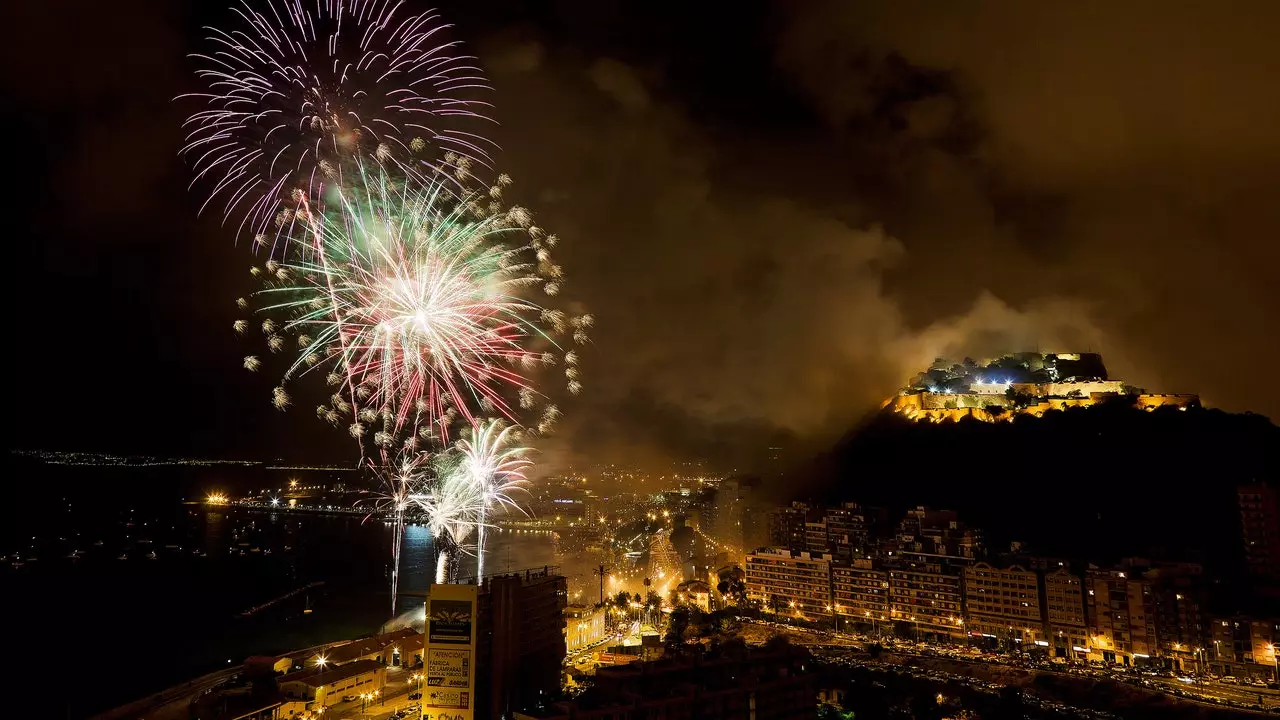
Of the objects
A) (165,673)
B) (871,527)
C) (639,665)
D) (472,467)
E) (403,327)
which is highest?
(403,327)

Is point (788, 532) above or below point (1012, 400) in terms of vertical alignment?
below

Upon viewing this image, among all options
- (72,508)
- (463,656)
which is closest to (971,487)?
(463,656)

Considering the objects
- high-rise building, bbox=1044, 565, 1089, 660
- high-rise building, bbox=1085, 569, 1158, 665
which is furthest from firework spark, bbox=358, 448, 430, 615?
high-rise building, bbox=1085, 569, 1158, 665

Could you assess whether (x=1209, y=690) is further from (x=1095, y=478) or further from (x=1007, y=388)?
(x=1007, y=388)

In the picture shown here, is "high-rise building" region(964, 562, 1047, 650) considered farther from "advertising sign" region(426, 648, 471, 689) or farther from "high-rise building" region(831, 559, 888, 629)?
"advertising sign" region(426, 648, 471, 689)

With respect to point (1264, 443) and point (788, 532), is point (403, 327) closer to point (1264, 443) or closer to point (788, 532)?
point (788, 532)

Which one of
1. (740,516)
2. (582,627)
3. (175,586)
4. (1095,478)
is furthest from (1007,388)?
(175,586)
